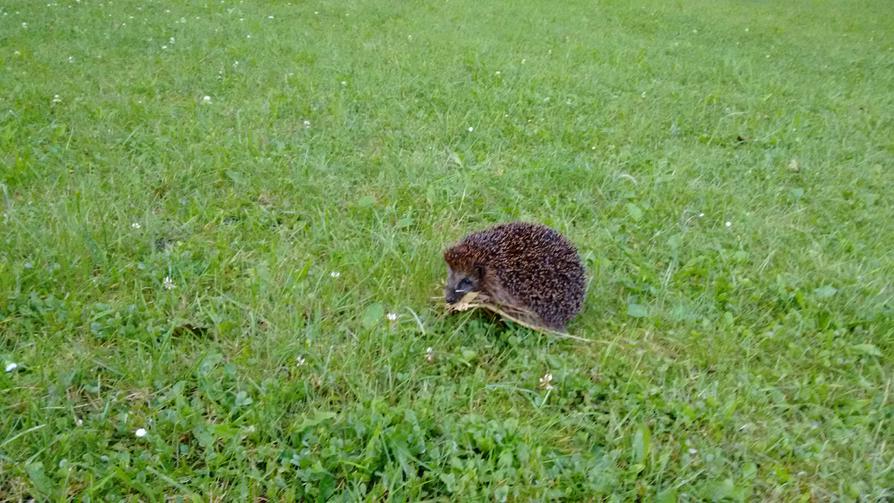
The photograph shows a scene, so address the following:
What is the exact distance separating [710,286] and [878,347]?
2.82ft

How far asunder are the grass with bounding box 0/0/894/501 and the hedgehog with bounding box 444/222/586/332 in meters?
0.13

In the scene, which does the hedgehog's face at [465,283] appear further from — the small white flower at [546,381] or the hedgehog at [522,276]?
the small white flower at [546,381]

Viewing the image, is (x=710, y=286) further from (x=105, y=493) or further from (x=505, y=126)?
(x=105, y=493)

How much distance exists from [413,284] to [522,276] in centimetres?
60

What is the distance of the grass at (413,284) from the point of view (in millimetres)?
2287

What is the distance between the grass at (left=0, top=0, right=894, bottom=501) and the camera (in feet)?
7.50

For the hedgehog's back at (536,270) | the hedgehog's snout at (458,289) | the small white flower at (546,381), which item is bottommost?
the small white flower at (546,381)

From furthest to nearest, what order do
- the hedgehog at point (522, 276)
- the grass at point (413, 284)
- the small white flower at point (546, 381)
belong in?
the hedgehog at point (522, 276) < the small white flower at point (546, 381) < the grass at point (413, 284)

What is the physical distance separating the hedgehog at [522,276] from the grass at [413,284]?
13 centimetres

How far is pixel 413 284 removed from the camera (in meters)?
3.28

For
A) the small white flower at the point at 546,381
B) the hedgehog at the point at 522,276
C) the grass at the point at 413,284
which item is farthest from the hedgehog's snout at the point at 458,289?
the small white flower at the point at 546,381

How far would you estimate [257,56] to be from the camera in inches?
283

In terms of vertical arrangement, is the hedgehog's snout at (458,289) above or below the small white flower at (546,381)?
above

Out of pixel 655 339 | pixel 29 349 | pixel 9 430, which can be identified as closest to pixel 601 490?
pixel 655 339
